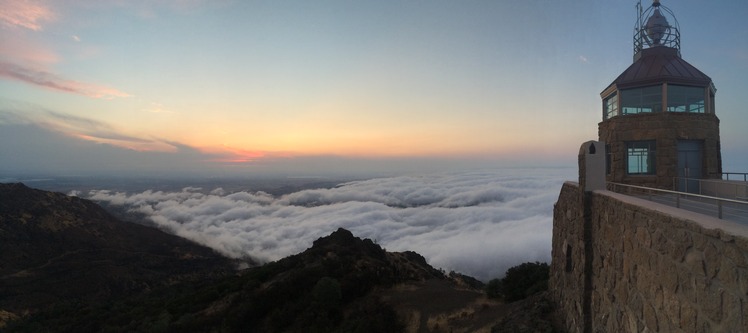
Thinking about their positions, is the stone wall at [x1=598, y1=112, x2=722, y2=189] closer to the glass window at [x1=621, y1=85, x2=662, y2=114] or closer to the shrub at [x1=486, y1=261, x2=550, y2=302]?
the glass window at [x1=621, y1=85, x2=662, y2=114]

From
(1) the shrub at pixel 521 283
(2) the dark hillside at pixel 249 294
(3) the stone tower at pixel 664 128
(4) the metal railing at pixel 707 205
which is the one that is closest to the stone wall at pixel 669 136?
(3) the stone tower at pixel 664 128

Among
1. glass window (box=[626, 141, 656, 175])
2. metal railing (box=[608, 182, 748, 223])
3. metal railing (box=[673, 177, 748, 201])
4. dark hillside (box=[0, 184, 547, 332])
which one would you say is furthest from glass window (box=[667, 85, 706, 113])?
dark hillside (box=[0, 184, 547, 332])

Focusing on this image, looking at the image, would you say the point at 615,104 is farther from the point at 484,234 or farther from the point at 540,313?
the point at 484,234

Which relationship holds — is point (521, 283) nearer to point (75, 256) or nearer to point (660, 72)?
point (660, 72)

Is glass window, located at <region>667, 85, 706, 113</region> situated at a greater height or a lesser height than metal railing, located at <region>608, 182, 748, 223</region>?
greater

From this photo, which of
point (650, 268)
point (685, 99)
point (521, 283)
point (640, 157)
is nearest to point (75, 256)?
point (521, 283)

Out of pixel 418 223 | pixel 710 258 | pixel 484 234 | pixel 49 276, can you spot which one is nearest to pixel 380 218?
pixel 418 223

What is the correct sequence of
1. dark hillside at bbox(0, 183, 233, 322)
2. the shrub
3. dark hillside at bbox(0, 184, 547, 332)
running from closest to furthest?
1. the shrub
2. dark hillside at bbox(0, 184, 547, 332)
3. dark hillside at bbox(0, 183, 233, 322)
